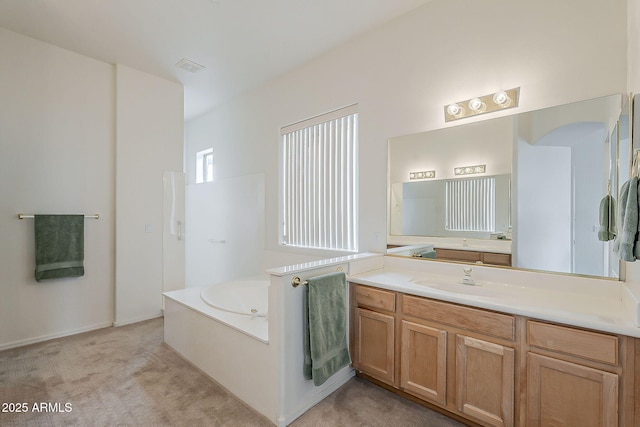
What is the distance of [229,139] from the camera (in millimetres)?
4207

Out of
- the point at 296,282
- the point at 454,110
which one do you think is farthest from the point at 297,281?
the point at 454,110

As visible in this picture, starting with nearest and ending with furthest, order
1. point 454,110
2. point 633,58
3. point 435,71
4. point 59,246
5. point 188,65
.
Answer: point 633,58 → point 454,110 → point 435,71 → point 59,246 → point 188,65

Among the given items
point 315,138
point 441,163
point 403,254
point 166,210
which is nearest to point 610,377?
point 403,254

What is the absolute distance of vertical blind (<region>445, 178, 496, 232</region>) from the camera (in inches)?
83.2

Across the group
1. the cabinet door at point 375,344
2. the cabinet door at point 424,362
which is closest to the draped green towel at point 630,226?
the cabinet door at point 424,362

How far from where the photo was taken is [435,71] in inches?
89.7

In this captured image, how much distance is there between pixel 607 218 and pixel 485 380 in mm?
1085

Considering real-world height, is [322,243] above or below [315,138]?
below

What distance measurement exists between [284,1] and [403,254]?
219cm

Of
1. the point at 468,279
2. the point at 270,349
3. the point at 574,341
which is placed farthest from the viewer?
the point at 468,279

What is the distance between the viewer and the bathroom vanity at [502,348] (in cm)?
127

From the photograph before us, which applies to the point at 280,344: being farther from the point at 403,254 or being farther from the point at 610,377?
the point at 610,377

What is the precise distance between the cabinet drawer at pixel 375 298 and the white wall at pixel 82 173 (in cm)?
263

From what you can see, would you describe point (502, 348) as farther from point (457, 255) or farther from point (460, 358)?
point (457, 255)
